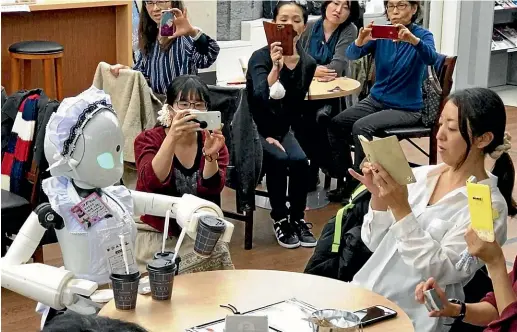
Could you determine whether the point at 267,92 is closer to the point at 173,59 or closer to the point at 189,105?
the point at 173,59

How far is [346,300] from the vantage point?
7.79 ft

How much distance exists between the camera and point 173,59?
4723 mm

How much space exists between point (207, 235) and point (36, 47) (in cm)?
354

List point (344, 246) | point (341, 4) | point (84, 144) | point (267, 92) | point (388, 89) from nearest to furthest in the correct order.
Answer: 1. point (84, 144)
2. point (344, 246)
3. point (267, 92)
4. point (388, 89)
5. point (341, 4)

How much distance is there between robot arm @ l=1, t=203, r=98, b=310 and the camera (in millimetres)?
2369

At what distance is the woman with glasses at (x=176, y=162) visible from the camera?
311 cm

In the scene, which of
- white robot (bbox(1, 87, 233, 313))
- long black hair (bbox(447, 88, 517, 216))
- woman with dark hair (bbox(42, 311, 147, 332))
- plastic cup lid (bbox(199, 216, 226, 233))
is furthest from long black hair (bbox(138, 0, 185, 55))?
woman with dark hair (bbox(42, 311, 147, 332))

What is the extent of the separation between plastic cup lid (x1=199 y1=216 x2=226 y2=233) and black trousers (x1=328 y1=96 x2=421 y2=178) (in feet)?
8.29

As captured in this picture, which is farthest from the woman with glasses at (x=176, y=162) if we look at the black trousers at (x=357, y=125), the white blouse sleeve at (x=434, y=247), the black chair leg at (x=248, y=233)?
the black trousers at (x=357, y=125)

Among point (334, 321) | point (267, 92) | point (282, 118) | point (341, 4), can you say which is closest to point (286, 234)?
point (282, 118)

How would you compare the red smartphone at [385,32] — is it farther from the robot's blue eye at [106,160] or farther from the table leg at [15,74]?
the robot's blue eye at [106,160]

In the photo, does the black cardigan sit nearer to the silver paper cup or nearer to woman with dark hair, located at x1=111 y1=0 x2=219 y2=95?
woman with dark hair, located at x1=111 y1=0 x2=219 y2=95

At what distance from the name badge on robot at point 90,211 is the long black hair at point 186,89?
877mm

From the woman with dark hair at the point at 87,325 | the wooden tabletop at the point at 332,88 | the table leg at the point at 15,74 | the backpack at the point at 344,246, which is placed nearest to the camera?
the woman with dark hair at the point at 87,325
